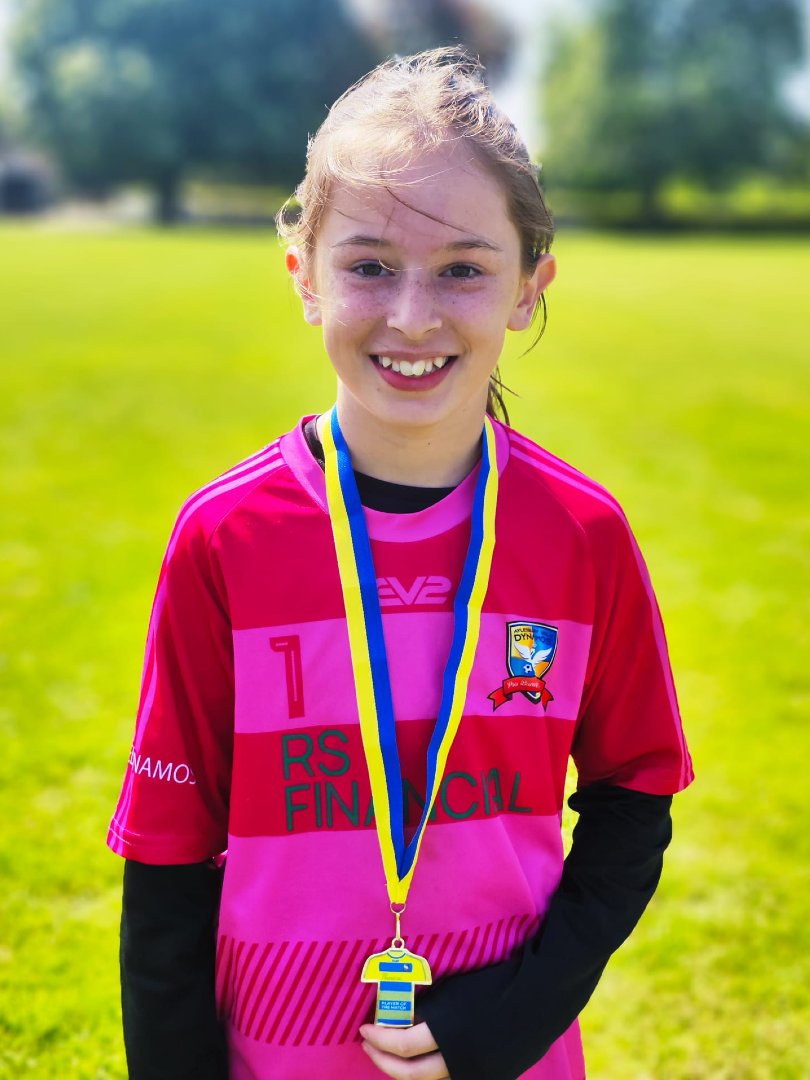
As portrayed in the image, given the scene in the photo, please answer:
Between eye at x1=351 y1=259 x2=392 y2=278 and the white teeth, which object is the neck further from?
eye at x1=351 y1=259 x2=392 y2=278

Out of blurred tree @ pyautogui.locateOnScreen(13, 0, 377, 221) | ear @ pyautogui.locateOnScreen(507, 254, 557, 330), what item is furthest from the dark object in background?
ear @ pyautogui.locateOnScreen(507, 254, 557, 330)

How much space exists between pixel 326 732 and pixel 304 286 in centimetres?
74

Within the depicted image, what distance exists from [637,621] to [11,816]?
3.13 meters

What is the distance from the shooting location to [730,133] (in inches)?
2286

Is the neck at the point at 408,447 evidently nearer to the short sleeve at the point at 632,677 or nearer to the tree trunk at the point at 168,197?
the short sleeve at the point at 632,677

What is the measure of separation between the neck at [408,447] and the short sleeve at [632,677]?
0.80 ft

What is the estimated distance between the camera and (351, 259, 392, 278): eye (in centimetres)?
160

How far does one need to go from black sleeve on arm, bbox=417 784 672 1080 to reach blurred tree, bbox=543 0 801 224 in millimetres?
56615

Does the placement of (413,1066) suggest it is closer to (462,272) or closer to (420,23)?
(462,272)

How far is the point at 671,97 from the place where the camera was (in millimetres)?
59656

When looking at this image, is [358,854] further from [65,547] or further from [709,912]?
[65,547]

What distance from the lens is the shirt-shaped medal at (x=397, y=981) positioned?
5.14ft

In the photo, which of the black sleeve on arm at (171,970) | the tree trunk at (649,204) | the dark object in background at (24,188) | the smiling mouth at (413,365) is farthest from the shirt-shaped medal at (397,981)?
the dark object in background at (24,188)

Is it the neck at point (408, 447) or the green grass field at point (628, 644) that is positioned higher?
the neck at point (408, 447)
